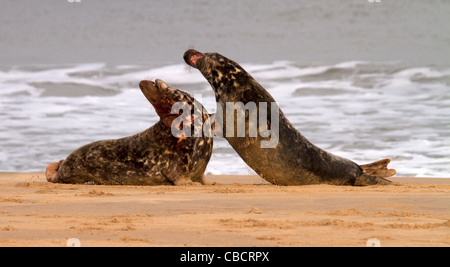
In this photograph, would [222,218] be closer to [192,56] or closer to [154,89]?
[154,89]

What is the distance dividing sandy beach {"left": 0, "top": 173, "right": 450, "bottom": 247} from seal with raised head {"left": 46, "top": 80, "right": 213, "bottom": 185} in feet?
4.05

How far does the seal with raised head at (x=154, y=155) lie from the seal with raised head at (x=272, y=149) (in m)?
0.68

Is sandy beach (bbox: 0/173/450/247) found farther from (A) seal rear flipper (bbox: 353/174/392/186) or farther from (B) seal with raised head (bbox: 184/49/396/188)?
(A) seal rear flipper (bbox: 353/174/392/186)

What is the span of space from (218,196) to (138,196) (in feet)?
3.39

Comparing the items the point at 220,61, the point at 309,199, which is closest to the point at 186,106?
the point at 220,61

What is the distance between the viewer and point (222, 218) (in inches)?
213

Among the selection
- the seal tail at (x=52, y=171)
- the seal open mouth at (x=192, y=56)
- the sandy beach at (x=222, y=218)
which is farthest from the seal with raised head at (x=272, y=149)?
the seal tail at (x=52, y=171)

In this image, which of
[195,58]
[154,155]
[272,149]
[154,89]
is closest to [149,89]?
[154,89]

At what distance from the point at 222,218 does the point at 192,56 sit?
5.09 metres

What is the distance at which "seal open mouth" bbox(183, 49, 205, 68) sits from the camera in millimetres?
9945

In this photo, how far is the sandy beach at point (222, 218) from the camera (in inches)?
170
